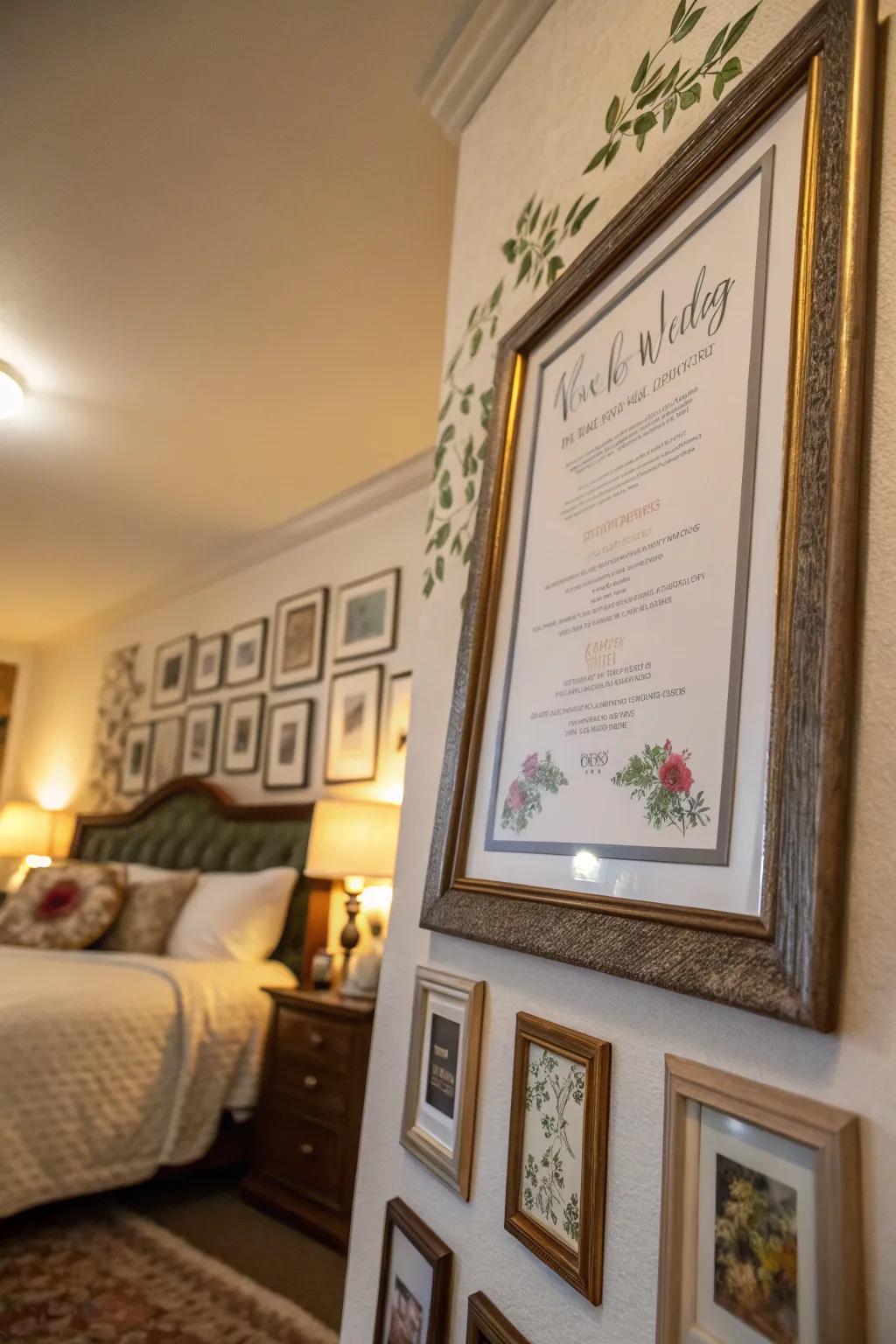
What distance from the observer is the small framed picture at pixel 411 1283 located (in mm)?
936

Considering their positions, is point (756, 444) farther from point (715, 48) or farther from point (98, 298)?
point (98, 298)

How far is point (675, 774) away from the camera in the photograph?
30.0 inches

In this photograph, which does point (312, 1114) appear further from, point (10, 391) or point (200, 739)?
point (10, 391)

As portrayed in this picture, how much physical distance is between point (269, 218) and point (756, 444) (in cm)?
181

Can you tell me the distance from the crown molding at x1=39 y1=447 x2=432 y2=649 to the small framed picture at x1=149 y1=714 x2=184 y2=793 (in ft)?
2.59

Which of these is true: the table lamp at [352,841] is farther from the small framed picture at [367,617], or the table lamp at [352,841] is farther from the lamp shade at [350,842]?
the small framed picture at [367,617]

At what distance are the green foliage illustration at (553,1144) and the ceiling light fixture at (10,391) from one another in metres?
2.90

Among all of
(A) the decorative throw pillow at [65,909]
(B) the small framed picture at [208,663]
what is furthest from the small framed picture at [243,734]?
(A) the decorative throw pillow at [65,909]

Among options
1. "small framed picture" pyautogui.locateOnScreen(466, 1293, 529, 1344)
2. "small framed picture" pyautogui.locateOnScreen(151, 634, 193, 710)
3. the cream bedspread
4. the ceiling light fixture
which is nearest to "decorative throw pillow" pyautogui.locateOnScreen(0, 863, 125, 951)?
the cream bedspread

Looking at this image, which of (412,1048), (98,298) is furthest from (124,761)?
(412,1048)

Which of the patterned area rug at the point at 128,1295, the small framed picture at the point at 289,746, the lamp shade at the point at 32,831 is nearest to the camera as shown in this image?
the patterned area rug at the point at 128,1295

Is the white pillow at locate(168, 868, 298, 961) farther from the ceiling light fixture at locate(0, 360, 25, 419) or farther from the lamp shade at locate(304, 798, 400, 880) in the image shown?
the ceiling light fixture at locate(0, 360, 25, 419)

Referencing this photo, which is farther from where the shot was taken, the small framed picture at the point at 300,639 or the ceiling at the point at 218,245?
the small framed picture at the point at 300,639

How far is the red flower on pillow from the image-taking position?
11.6 ft
